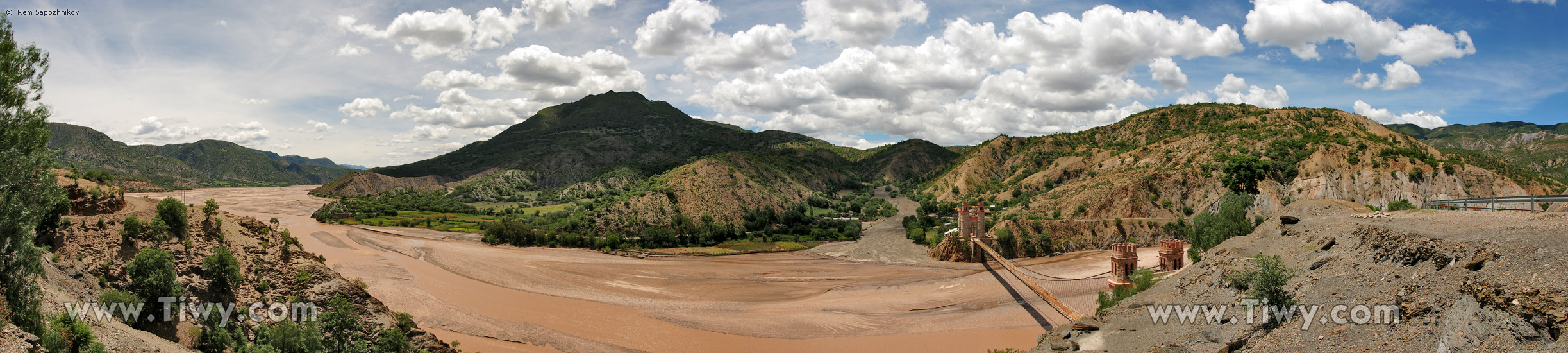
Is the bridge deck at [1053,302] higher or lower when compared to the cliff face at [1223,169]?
lower

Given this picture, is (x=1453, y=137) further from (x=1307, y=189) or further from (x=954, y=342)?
(x=954, y=342)

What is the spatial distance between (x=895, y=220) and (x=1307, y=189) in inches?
2156

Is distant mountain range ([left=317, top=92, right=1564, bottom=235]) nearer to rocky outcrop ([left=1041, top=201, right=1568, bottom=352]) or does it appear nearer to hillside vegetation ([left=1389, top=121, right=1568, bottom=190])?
hillside vegetation ([left=1389, top=121, right=1568, bottom=190])

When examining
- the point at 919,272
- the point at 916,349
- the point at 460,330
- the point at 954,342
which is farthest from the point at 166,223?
the point at 919,272

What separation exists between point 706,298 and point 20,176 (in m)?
37.0

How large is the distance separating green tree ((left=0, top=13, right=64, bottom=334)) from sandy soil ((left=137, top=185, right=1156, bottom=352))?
20350mm

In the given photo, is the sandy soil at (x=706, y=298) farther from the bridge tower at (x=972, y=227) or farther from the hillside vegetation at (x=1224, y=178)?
the hillside vegetation at (x=1224, y=178)

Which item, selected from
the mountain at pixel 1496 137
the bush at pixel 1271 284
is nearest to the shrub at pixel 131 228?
Answer: the bush at pixel 1271 284

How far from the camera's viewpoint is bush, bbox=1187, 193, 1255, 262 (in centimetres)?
4206

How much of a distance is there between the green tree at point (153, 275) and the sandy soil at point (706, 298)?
15967 millimetres

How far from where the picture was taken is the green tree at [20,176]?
1463cm

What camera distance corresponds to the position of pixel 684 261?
6731 centimetres

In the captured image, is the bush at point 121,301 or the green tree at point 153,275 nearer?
the bush at point 121,301

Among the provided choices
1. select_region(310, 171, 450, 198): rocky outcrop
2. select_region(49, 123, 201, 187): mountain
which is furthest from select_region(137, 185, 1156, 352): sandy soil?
select_region(49, 123, 201, 187): mountain
